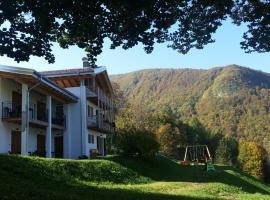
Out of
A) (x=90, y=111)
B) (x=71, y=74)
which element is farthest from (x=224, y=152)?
(x=71, y=74)

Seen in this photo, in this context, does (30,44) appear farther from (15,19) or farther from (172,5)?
(172,5)

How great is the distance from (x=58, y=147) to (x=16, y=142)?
814cm

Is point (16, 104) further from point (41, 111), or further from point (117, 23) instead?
point (117, 23)

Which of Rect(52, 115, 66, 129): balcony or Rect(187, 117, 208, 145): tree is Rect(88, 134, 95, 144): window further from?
Rect(187, 117, 208, 145): tree

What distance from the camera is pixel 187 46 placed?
39.0 ft

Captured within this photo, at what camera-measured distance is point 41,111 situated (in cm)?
3391

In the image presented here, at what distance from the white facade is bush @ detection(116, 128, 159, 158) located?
10.3 ft

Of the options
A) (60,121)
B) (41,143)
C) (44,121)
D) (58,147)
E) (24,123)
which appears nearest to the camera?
(24,123)

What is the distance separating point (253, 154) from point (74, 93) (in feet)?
168

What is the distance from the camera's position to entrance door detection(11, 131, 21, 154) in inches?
1150

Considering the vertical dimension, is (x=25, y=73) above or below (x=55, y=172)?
above

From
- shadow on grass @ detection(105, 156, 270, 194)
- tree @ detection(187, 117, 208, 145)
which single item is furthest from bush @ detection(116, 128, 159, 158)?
tree @ detection(187, 117, 208, 145)

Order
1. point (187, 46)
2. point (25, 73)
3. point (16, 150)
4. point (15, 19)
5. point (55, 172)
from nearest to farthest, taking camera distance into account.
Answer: point (15, 19) < point (187, 46) < point (55, 172) < point (25, 73) < point (16, 150)

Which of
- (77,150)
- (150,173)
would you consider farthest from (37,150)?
(150,173)
